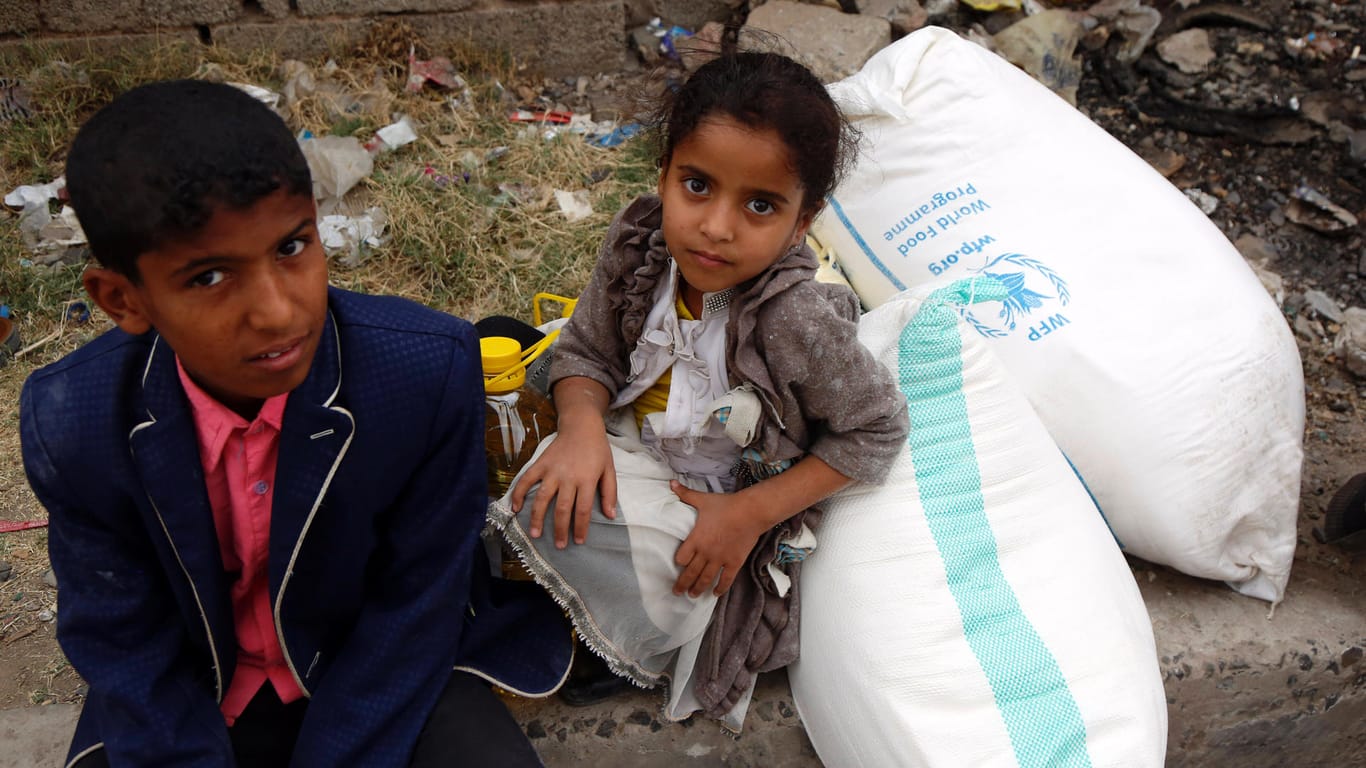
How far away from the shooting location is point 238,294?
41.9 inches

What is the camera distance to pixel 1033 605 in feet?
4.94

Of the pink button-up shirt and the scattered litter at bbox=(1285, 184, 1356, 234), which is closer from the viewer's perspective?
the pink button-up shirt

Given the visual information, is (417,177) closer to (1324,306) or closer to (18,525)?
(18,525)

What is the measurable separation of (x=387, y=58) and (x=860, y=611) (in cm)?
284

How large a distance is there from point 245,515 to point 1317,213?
10.6 feet

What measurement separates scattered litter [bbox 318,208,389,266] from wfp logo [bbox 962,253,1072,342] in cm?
182

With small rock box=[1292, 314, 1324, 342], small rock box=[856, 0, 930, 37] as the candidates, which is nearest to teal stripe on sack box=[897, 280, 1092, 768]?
small rock box=[1292, 314, 1324, 342]

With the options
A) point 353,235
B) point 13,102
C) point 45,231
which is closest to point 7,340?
point 45,231

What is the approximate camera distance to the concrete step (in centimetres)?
163

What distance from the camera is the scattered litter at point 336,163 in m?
3.03

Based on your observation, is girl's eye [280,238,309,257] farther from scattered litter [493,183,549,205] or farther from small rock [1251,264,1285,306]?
small rock [1251,264,1285,306]

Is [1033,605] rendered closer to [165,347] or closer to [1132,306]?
[1132,306]

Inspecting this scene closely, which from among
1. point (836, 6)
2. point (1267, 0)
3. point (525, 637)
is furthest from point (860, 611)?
point (1267, 0)

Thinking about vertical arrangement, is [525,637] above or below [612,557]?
below
